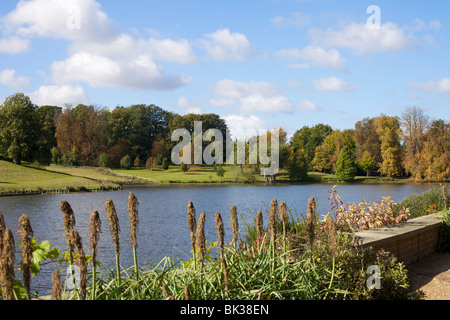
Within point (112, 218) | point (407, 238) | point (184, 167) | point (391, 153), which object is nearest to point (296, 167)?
point (391, 153)

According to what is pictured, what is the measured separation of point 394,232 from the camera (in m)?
5.18

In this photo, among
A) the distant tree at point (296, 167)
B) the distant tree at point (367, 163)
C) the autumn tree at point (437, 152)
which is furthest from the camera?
the distant tree at point (367, 163)

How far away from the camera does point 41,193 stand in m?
33.4

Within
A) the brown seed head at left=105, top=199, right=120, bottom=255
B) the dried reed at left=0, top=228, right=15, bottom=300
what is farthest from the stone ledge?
the dried reed at left=0, top=228, right=15, bottom=300

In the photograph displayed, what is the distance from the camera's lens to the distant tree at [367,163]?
56053 mm

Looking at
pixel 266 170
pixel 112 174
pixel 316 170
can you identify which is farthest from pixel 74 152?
pixel 316 170

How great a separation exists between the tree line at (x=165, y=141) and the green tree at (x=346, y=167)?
88 millimetres

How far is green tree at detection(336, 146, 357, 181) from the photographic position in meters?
53.3

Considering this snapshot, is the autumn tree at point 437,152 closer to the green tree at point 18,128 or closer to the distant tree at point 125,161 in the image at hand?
the distant tree at point 125,161

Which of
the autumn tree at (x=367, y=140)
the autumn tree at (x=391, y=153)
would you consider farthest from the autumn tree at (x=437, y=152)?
the autumn tree at (x=367, y=140)

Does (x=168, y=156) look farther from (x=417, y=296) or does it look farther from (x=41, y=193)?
(x=417, y=296)

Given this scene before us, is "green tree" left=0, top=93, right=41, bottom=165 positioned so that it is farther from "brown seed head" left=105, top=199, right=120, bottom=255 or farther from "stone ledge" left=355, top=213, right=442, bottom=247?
"brown seed head" left=105, top=199, right=120, bottom=255

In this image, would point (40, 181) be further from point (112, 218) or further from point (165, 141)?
point (112, 218)

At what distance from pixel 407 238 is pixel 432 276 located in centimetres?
56
